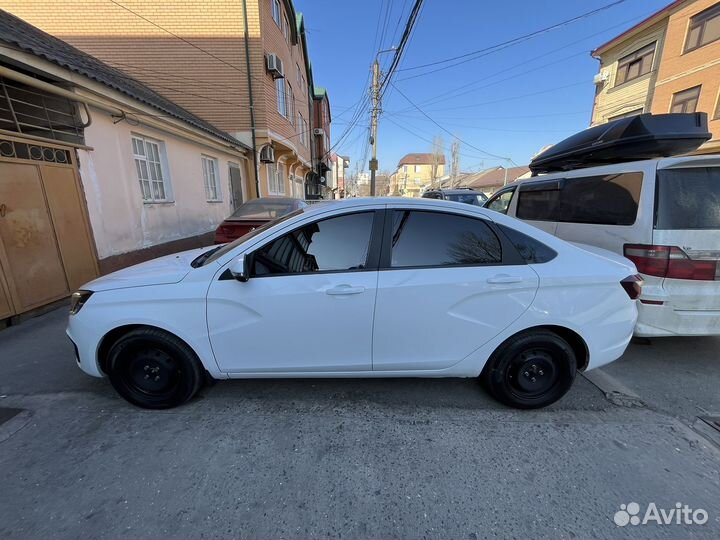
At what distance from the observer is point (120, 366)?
238 centimetres

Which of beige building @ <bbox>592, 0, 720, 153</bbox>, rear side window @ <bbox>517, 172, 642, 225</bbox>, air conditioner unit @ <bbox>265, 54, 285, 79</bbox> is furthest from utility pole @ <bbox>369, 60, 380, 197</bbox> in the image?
beige building @ <bbox>592, 0, 720, 153</bbox>

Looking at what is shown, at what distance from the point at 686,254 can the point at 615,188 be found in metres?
0.88

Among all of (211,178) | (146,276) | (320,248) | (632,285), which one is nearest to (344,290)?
(320,248)

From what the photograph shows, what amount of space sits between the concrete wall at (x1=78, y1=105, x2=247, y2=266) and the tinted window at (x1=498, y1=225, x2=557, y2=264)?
20.5 feet

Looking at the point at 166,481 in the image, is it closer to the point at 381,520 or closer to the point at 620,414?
the point at 381,520

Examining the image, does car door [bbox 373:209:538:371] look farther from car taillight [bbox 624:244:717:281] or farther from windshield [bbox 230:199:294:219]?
windshield [bbox 230:199:294:219]

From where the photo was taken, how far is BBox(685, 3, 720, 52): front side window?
516 inches

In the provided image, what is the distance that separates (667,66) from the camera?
49.3 ft

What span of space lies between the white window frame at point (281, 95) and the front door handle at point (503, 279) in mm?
13185

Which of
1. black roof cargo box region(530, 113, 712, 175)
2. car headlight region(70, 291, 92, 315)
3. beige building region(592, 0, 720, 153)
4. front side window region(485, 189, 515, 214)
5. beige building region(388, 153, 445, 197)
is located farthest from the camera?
beige building region(388, 153, 445, 197)

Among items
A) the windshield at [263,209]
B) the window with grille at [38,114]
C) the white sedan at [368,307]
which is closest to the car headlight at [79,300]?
the white sedan at [368,307]

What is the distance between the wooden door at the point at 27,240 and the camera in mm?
3818

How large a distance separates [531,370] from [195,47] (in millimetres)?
Result: 13500

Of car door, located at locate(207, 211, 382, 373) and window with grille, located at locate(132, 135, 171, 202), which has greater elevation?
window with grille, located at locate(132, 135, 171, 202)
